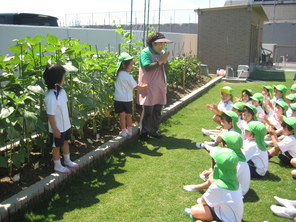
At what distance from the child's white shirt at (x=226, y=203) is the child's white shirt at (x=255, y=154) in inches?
46.1

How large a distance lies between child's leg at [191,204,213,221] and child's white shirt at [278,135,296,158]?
1946 millimetres

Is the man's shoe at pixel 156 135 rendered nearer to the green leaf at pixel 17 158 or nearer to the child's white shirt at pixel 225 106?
the child's white shirt at pixel 225 106

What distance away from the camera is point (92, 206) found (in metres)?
3.12

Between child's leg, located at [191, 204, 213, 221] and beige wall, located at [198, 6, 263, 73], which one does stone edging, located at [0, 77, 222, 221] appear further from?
beige wall, located at [198, 6, 263, 73]

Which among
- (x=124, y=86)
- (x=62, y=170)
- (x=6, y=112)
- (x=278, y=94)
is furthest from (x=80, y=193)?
(x=278, y=94)

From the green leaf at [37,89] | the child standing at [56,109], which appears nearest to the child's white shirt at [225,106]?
the child standing at [56,109]

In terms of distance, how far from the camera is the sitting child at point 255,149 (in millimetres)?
3680

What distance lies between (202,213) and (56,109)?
6.12 feet

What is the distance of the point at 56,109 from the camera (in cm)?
336

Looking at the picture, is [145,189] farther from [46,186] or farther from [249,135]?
[249,135]

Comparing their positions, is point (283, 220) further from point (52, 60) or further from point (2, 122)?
point (52, 60)

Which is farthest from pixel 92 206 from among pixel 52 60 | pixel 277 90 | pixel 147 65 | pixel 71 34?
pixel 277 90

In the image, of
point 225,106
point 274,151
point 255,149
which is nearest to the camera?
point 255,149

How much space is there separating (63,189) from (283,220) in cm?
231
